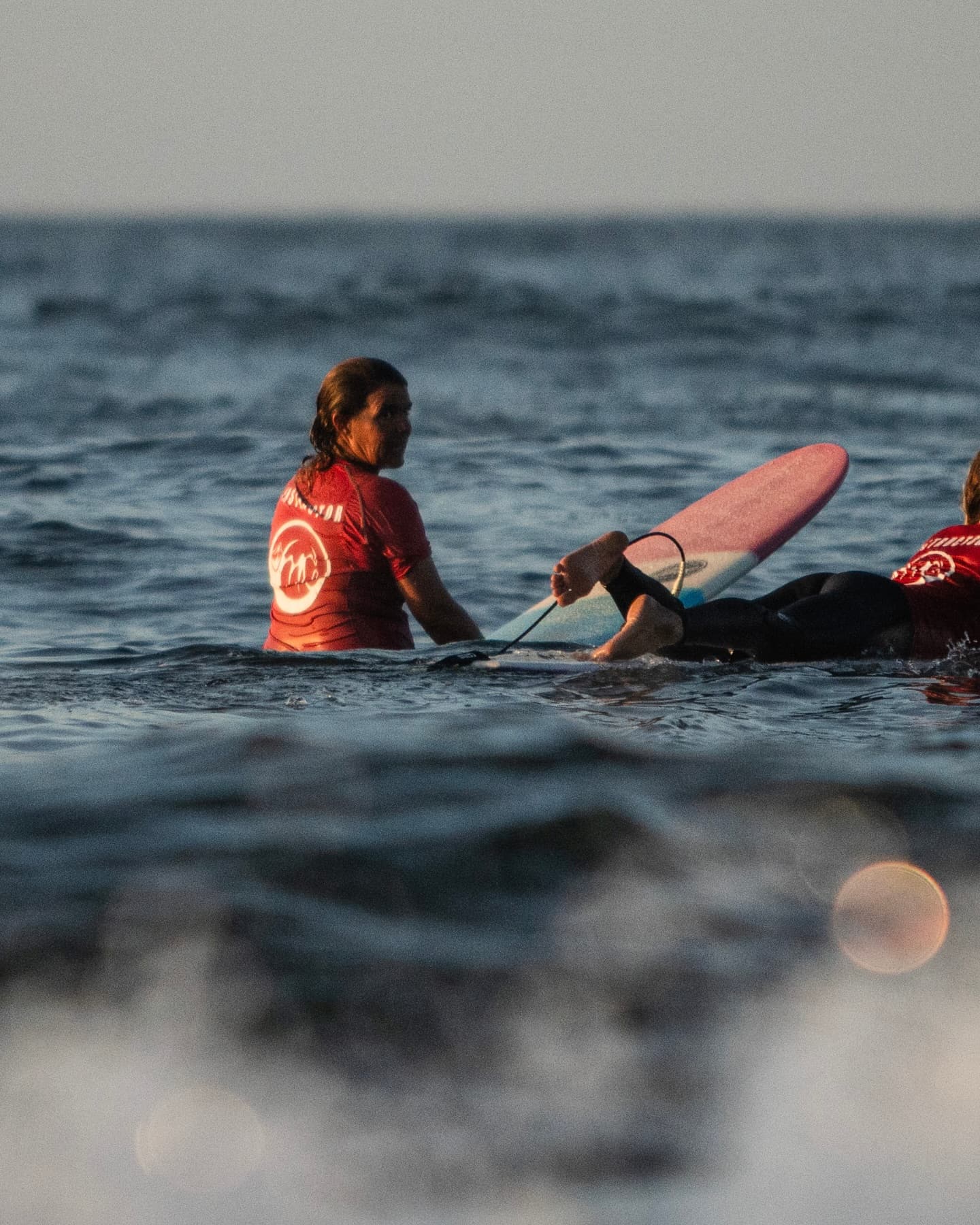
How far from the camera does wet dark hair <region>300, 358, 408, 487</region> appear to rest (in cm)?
550

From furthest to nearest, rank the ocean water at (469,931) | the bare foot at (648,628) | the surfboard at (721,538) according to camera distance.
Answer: the surfboard at (721,538), the bare foot at (648,628), the ocean water at (469,931)

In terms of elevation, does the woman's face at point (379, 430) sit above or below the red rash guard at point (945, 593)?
above

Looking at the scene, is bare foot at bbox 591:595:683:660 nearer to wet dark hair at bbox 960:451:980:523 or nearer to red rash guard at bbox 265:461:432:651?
red rash guard at bbox 265:461:432:651

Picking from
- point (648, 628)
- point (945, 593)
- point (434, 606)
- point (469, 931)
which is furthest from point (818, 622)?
point (469, 931)

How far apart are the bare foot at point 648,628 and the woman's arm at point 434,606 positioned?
67cm

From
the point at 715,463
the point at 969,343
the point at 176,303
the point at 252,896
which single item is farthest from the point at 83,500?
the point at 176,303

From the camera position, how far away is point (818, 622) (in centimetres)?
567

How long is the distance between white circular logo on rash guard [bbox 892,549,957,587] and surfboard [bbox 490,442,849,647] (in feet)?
4.13

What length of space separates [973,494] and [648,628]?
1.63 metres

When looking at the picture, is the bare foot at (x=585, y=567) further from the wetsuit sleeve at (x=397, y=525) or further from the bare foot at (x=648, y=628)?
the wetsuit sleeve at (x=397, y=525)

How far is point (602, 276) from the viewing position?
4291 cm

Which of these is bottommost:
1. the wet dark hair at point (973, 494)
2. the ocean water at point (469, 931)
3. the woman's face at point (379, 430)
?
the ocean water at point (469, 931)

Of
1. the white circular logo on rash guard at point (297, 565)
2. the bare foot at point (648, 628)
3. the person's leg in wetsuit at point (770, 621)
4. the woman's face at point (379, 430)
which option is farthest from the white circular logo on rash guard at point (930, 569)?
the white circular logo on rash guard at point (297, 565)

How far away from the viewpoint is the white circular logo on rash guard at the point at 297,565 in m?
5.65
